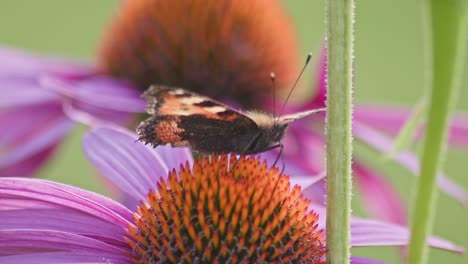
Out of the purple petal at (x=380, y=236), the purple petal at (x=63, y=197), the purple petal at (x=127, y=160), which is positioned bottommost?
the purple petal at (x=63, y=197)

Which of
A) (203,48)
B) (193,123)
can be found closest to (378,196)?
(203,48)

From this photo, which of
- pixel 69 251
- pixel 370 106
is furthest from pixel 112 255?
→ pixel 370 106

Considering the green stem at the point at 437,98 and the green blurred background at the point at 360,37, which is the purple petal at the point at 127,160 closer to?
the green stem at the point at 437,98

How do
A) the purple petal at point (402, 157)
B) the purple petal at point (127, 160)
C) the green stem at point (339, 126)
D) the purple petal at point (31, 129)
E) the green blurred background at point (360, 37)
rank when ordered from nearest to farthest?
the green stem at point (339, 126)
the purple petal at point (127, 160)
the purple petal at point (402, 157)
the purple petal at point (31, 129)
the green blurred background at point (360, 37)

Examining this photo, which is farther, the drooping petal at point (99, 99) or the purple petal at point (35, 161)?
the purple petal at point (35, 161)

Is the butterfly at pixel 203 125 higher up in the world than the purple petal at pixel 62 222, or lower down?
higher up

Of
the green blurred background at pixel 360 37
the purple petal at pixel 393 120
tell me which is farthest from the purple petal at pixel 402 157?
the green blurred background at pixel 360 37

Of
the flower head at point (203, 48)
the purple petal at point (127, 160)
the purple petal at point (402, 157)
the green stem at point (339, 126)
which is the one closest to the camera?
the green stem at point (339, 126)

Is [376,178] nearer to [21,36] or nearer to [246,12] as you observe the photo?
[246,12]
